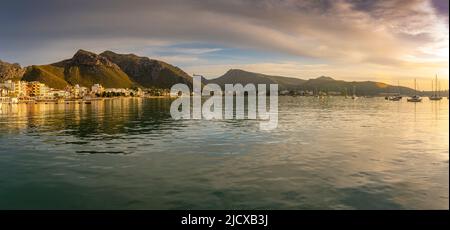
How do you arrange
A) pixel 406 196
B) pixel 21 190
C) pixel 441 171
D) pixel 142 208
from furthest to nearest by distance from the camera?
→ pixel 441 171, pixel 21 190, pixel 406 196, pixel 142 208

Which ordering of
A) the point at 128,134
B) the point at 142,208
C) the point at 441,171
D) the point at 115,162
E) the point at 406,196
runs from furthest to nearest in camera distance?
the point at 128,134 < the point at 115,162 < the point at 441,171 < the point at 406,196 < the point at 142,208

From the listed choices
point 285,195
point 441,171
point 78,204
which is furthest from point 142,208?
point 441,171

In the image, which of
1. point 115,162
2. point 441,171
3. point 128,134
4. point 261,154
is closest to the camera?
point 441,171

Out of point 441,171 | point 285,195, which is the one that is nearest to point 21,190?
point 285,195

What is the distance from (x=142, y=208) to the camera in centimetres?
2038

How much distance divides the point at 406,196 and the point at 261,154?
16.4 m

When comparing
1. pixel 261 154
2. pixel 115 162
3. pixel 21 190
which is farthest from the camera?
pixel 261 154

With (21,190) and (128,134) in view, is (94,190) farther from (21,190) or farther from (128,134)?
(128,134)

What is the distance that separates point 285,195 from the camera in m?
23.0
